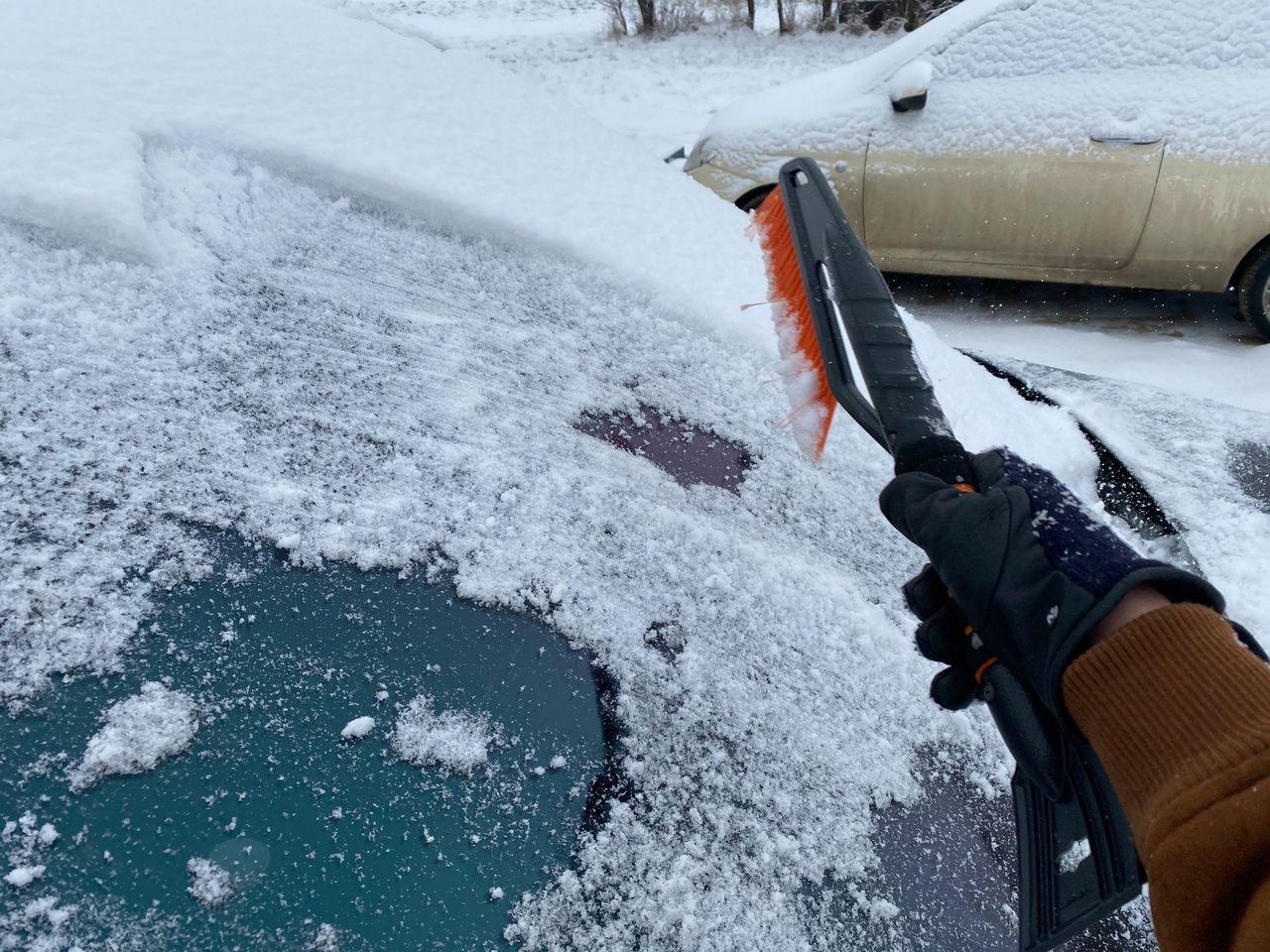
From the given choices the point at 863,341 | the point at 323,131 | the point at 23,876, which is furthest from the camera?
Result: the point at 323,131

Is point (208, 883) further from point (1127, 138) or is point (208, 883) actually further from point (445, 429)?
point (1127, 138)

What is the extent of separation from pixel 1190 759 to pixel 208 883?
924mm

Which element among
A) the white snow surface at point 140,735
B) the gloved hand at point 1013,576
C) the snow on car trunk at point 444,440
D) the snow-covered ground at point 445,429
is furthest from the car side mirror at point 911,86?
the white snow surface at point 140,735

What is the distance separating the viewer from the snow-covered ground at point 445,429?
35.7 inches

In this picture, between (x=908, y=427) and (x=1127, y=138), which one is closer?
(x=908, y=427)

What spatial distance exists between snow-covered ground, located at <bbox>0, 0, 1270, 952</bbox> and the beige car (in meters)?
2.16

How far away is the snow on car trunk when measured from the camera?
0.92 meters

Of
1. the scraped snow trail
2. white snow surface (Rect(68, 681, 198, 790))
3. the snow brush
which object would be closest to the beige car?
the snow brush

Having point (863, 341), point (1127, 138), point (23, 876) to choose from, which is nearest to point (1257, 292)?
point (1127, 138)

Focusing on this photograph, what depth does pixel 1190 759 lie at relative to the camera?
29.8 inches

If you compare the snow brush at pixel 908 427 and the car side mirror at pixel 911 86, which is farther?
the car side mirror at pixel 911 86

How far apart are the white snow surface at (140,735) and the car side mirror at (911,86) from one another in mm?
4038

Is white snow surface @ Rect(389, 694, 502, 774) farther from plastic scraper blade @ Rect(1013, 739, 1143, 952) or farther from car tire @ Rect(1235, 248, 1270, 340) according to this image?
car tire @ Rect(1235, 248, 1270, 340)

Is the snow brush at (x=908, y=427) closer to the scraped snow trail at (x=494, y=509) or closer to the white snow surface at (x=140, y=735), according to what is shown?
the scraped snow trail at (x=494, y=509)
